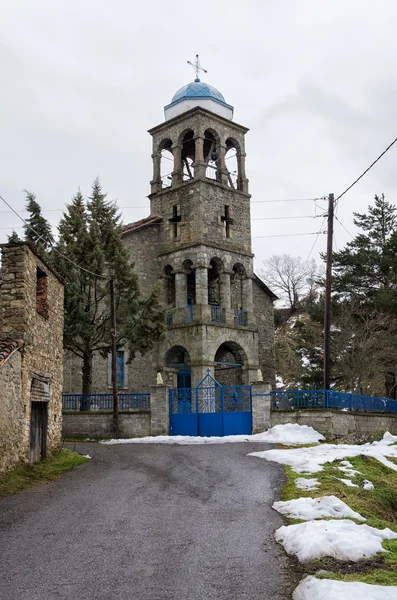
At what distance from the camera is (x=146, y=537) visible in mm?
7777

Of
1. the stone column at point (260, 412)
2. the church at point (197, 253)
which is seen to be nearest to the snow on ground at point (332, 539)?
the stone column at point (260, 412)

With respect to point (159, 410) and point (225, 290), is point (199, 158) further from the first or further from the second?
point (159, 410)

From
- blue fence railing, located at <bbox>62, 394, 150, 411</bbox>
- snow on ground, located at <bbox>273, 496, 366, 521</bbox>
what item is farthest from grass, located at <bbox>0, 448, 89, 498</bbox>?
blue fence railing, located at <bbox>62, 394, 150, 411</bbox>

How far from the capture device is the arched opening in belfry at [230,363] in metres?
30.0

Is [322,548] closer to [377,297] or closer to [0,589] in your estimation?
[0,589]

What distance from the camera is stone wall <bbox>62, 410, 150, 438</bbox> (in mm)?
22219

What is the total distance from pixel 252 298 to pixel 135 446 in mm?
14624

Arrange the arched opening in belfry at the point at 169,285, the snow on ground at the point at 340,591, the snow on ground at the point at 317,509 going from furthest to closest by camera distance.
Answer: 1. the arched opening in belfry at the point at 169,285
2. the snow on ground at the point at 317,509
3. the snow on ground at the point at 340,591

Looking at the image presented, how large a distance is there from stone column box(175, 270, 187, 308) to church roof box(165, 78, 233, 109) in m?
8.82

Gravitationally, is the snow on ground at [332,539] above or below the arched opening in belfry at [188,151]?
below

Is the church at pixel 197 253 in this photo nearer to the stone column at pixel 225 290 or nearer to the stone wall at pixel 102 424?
the stone column at pixel 225 290

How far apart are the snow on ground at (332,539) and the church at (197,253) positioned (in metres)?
20.0

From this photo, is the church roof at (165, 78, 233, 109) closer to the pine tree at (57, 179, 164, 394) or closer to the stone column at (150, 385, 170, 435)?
the pine tree at (57, 179, 164, 394)

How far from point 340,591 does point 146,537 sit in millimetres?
2960
